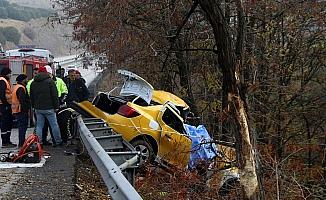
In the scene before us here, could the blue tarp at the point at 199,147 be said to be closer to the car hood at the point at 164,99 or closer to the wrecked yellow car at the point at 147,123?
the wrecked yellow car at the point at 147,123

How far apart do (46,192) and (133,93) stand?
4995mm

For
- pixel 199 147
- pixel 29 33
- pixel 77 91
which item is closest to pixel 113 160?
pixel 199 147

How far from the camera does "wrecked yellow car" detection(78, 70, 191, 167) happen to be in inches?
401

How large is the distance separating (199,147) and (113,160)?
Result: 3.26 m

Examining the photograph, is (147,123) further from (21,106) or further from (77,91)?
(77,91)

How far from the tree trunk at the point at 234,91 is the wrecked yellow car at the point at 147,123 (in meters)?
1.94

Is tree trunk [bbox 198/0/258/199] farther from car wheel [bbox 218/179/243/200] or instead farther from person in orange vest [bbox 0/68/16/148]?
person in orange vest [bbox 0/68/16/148]

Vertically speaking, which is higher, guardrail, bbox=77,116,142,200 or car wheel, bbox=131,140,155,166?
guardrail, bbox=77,116,142,200

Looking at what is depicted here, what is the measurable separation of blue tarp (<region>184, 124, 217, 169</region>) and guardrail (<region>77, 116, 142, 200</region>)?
144cm

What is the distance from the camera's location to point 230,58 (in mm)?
7844

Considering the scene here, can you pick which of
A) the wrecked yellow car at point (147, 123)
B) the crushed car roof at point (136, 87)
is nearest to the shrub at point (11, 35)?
the crushed car roof at point (136, 87)

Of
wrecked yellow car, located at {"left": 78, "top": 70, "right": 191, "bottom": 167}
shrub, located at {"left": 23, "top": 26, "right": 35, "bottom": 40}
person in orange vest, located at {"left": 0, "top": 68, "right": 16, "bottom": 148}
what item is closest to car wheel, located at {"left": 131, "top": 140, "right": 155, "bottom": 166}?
wrecked yellow car, located at {"left": 78, "top": 70, "right": 191, "bottom": 167}

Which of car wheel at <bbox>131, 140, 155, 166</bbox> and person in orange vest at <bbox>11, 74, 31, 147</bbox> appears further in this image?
person in orange vest at <bbox>11, 74, 31, 147</bbox>

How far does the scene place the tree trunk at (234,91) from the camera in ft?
25.5
